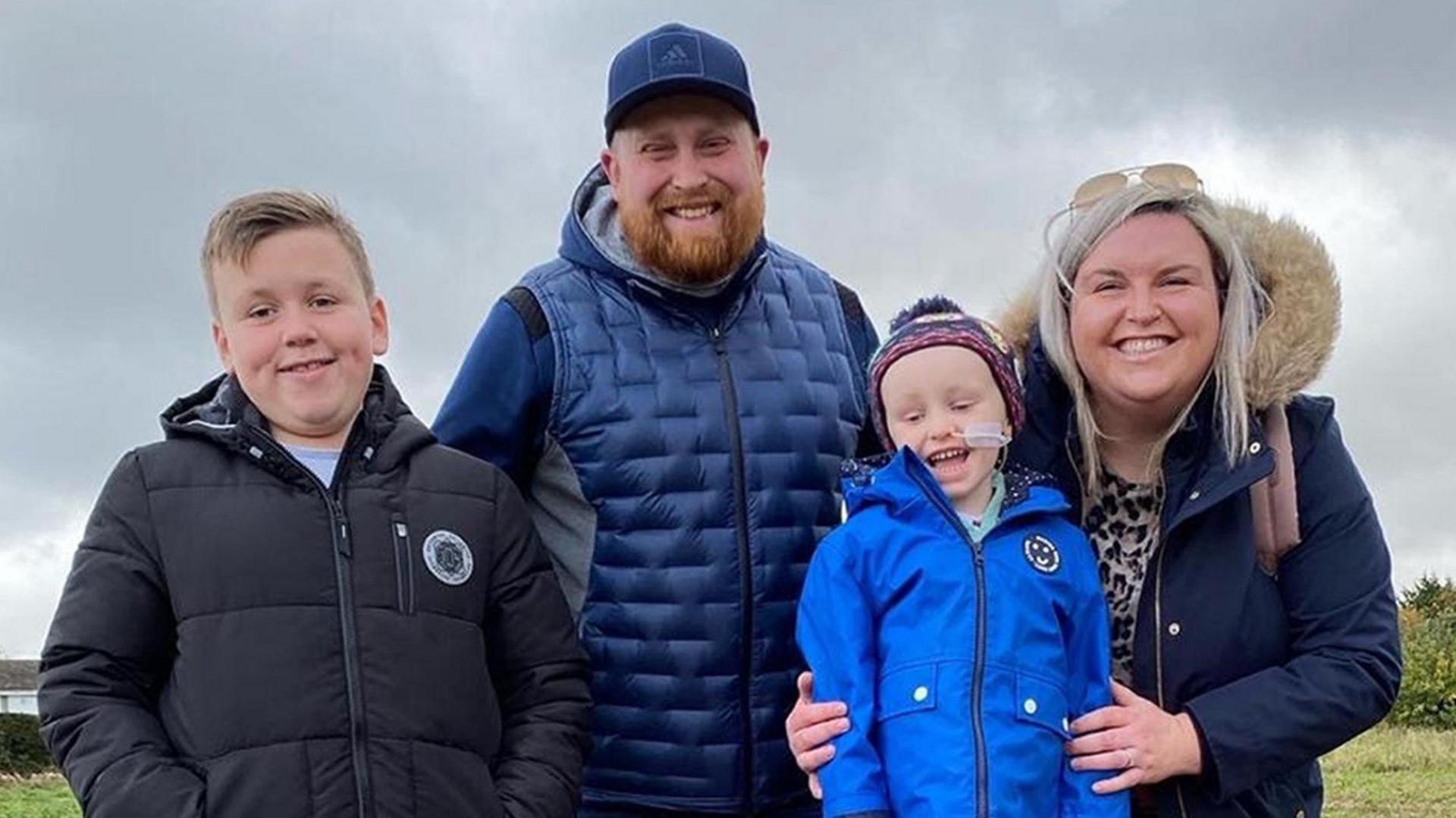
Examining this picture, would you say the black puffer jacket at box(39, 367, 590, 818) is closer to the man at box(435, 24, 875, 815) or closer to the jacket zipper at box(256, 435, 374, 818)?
the jacket zipper at box(256, 435, 374, 818)

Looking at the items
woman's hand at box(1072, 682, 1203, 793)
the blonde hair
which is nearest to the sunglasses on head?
the blonde hair

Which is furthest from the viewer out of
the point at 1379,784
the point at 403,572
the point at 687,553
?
the point at 1379,784

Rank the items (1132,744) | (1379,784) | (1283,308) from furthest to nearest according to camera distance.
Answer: (1379,784) < (1283,308) < (1132,744)

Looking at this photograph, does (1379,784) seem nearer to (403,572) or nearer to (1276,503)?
(1276,503)

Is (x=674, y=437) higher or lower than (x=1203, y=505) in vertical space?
higher

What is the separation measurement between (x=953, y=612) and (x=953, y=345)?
55cm

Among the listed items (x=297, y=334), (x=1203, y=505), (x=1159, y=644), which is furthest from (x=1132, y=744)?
(x=297, y=334)

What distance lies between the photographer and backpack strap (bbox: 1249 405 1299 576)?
3.38 metres

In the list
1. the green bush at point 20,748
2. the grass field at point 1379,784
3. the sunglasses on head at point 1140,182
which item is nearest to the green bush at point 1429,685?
the grass field at point 1379,784

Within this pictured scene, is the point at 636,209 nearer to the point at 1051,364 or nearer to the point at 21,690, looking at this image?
the point at 1051,364

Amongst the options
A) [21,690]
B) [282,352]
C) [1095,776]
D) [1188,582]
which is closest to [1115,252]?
[1188,582]

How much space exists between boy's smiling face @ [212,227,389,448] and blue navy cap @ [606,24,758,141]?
2.82 ft

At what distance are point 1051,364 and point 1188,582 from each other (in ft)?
1.78

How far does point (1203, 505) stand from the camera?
3309 mm
